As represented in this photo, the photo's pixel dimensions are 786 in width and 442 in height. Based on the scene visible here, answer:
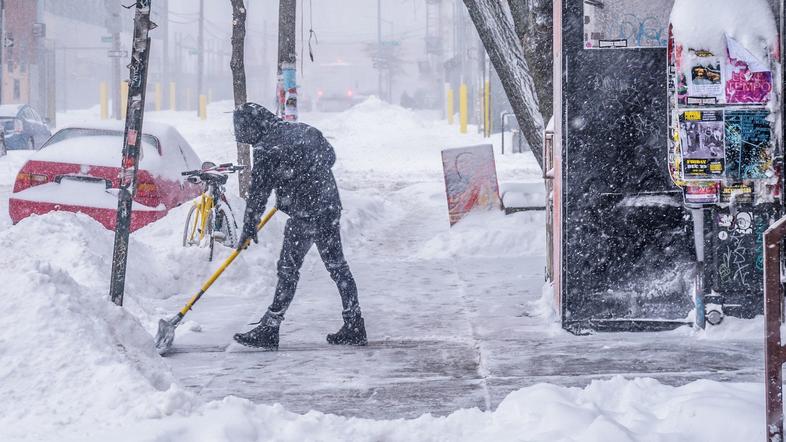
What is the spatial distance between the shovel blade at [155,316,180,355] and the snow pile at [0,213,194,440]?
0.92 m

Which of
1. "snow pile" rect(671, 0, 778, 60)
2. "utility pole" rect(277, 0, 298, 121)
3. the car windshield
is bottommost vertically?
the car windshield

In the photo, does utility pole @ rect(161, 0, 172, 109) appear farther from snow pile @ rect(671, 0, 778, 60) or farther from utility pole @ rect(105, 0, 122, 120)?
snow pile @ rect(671, 0, 778, 60)

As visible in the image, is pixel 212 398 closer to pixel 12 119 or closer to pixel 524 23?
pixel 524 23

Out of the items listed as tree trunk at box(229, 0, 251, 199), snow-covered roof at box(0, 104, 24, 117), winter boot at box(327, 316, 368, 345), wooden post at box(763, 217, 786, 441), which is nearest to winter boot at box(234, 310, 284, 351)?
winter boot at box(327, 316, 368, 345)

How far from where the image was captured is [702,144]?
6.51 metres

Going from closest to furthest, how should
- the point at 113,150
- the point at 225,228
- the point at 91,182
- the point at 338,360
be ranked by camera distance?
the point at 338,360
the point at 225,228
the point at 91,182
the point at 113,150

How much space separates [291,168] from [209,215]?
3.11 meters

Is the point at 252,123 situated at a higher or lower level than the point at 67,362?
Answer: higher

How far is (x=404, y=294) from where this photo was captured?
9.21 metres

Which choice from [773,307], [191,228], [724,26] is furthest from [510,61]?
[773,307]

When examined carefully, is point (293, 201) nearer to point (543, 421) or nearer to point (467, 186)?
point (543, 421)

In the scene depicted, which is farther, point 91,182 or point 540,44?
point 91,182

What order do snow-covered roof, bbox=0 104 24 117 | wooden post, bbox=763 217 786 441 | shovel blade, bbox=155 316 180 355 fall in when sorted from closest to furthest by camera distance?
wooden post, bbox=763 217 786 441, shovel blade, bbox=155 316 180 355, snow-covered roof, bbox=0 104 24 117

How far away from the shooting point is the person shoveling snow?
6.81 meters
